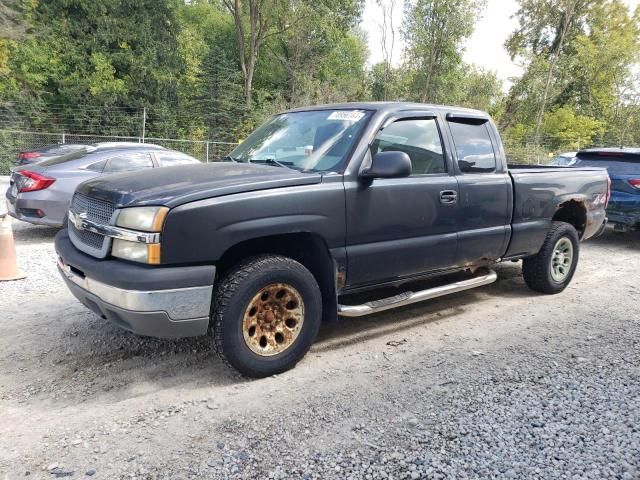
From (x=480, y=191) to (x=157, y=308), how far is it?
9.98 ft

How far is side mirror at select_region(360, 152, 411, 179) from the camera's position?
3664 mm

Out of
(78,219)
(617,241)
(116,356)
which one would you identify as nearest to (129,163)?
(78,219)

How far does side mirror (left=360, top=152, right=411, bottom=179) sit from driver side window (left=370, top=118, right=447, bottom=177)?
288mm

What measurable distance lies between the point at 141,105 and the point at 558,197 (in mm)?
25448

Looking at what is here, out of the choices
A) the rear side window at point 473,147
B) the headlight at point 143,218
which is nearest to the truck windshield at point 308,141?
the rear side window at point 473,147

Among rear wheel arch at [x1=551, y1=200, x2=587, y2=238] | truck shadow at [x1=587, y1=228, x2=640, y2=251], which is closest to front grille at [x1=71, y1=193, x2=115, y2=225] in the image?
rear wheel arch at [x1=551, y1=200, x2=587, y2=238]

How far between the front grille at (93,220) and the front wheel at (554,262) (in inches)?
174

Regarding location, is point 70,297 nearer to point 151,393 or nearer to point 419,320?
point 151,393

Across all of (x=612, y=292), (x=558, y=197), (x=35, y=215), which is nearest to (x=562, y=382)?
(x=558, y=197)

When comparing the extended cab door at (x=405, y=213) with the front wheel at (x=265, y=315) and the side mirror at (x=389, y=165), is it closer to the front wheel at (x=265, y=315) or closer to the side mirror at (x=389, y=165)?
the side mirror at (x=389, y=165)

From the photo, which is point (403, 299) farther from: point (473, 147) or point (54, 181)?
point (54, 181)

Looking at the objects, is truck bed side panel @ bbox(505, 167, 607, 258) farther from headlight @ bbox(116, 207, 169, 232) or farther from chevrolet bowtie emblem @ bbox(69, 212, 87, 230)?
chevrolet bowtie emblem @ bbox(69, 212, 87, 230)

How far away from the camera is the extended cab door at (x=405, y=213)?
3838mm

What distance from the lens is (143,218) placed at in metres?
3.10
